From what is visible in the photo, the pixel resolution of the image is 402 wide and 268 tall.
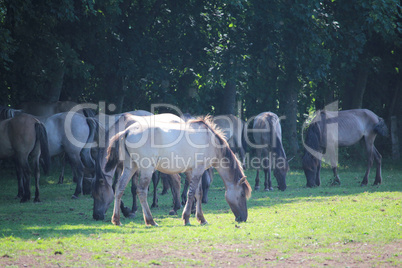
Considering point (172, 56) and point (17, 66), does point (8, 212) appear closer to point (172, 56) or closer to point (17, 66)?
point (17, 66)

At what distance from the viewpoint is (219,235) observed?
913 cm

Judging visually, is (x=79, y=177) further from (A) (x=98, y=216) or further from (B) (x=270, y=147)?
(B) (x=270, y=147)

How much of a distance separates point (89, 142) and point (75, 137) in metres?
0.51

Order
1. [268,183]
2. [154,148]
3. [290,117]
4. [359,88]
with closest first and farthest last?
1. [154,148]
2. [268,183]
3. [290,117]
4. [359,88]

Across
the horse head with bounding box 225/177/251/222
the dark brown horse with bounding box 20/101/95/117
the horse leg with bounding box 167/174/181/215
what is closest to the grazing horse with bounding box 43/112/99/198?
the dark brown horse with bounding box 20/101/95/117

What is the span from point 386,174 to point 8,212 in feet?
48.7

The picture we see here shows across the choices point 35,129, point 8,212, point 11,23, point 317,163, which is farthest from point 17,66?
point 317,163

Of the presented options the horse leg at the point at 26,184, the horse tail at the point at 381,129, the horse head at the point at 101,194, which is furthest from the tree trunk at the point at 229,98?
the horse head at the point at 101,194

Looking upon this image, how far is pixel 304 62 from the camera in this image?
23.1 metres

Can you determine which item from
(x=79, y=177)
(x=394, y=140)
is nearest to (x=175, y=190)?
(x=79, y=177)

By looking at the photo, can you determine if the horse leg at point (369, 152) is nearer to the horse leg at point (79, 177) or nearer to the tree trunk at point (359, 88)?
the tree trunk at point (359, 88)

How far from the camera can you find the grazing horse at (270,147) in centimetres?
1744

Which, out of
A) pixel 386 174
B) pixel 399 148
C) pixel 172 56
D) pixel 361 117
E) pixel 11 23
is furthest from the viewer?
pixel 399 148

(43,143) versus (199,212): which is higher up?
(43,143)
